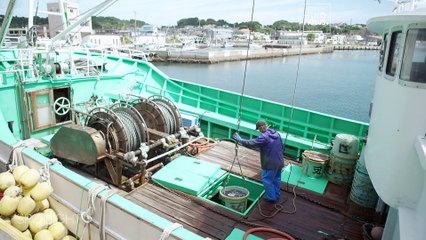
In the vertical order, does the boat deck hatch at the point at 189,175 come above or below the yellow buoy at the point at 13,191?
below

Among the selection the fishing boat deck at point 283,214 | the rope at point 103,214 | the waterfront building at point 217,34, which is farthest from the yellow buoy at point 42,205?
the waterfront building at point 217,34

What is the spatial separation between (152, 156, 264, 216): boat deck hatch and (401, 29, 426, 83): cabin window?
323 cm

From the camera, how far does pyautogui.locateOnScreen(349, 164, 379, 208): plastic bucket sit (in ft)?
17.0

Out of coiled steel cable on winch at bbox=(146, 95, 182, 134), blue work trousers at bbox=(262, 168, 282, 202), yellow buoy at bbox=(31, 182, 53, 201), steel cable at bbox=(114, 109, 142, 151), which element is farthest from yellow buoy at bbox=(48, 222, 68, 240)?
blue work trousers at bbox=(262, 168, 282, 202)

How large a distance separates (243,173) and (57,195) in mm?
3635

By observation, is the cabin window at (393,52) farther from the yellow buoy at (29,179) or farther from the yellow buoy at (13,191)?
the yellow buoy at (13,191)

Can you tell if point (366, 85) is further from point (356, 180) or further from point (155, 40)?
point (155, 40)

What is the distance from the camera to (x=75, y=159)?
5.96 metres

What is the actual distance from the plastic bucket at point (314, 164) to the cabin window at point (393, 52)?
273 cm

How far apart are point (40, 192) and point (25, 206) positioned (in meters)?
0.25

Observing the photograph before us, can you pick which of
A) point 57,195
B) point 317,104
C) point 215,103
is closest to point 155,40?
point 317,104

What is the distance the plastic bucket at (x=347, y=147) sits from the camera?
596 centimetres

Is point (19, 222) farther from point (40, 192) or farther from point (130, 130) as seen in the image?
point (130, 130)

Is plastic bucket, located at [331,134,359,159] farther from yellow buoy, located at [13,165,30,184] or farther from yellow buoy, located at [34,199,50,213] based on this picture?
yellow buoy, located at [13,165,30,184]
